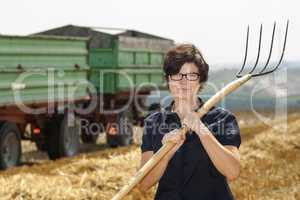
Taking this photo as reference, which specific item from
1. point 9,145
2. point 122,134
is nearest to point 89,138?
point 122,134

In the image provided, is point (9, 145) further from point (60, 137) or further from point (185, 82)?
point (185, 82)

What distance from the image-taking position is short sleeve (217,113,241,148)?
371 cm

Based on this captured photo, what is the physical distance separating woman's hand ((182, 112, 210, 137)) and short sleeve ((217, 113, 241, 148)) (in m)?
0.20

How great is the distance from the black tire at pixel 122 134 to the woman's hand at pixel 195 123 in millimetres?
16846

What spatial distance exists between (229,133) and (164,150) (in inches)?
17.5

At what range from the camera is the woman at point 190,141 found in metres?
Answer: 3.56

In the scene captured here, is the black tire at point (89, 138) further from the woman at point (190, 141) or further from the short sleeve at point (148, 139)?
the woman at point (190, 141)

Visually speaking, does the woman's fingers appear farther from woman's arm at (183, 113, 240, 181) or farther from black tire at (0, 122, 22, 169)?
black tire at (0, 122, 22, 169)

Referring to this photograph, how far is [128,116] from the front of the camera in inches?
836

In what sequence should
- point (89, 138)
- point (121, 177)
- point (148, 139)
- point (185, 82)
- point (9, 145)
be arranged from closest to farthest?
point (185, 82)
point (148, 139)
point (121, 177)
point (9, 145)
point (89, 138)

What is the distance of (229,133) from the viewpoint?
373 centimetres

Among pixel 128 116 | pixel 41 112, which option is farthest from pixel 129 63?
pixel 41 112

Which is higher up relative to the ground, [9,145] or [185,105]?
[185,105]

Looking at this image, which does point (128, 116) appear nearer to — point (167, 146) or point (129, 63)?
point (129, 63)
